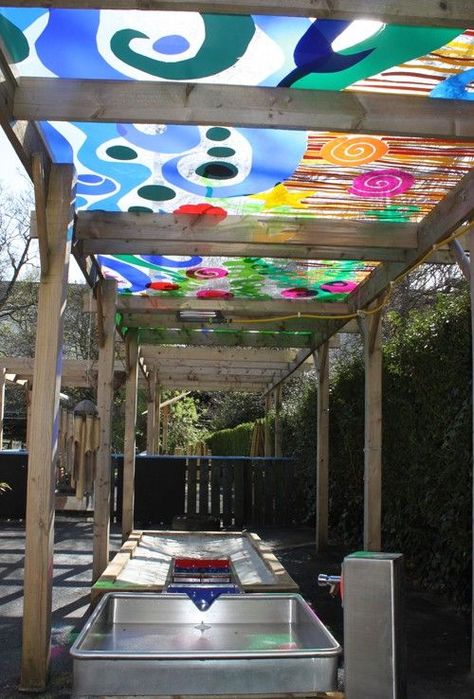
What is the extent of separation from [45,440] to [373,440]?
12.7 ft

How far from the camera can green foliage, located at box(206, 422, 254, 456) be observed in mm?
20891

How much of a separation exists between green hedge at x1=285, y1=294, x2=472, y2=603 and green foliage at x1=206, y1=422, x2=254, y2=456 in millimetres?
11476

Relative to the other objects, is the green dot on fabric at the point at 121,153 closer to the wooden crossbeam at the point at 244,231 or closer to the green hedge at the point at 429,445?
the wooden crossbeam at the point at 244,231

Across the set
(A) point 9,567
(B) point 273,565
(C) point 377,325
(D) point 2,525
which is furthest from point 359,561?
(D) point 2,525

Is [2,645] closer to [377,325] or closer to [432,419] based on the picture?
[432,419]

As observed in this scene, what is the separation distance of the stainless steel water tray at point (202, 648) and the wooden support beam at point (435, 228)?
115 inches

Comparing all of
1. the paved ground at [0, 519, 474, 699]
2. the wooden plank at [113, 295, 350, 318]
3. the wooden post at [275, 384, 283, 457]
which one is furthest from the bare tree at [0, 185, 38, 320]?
the wooden plank at [113, 295, 350, 318]

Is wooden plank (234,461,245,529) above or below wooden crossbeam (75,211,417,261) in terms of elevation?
below

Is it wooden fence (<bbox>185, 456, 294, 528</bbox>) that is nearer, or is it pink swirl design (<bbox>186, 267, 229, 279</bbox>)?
pink swirl design (<bbox>186, 267, 229, 279</bbox>)

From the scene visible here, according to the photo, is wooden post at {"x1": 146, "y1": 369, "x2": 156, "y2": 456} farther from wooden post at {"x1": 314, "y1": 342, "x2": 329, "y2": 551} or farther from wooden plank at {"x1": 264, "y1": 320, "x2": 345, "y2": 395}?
wooden post at {"x1": 314, "y1": 342, "x2": 329, "y2": 551}

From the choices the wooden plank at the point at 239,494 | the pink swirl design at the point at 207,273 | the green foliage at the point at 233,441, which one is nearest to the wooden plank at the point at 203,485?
the wooden plank at the point at 239,494

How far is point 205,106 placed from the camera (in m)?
3.72

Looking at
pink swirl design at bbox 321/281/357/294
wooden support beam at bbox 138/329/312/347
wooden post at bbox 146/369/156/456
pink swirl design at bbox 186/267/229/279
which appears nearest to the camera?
pink swirl design at bbox 186/267/229/279

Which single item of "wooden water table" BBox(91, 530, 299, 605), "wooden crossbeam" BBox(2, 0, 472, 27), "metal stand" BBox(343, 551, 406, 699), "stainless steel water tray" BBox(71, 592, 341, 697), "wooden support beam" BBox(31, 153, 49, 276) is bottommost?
"wooden water table" BBox(91, 530, 299, 605)
